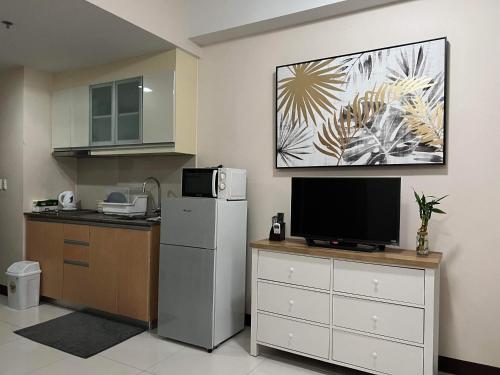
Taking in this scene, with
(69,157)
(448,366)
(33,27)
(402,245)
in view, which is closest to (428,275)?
(402,245)

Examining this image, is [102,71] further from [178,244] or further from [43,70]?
[178,244]

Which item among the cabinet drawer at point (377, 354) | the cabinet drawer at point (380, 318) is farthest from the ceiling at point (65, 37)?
the cabinet drawer at point (377, 354)

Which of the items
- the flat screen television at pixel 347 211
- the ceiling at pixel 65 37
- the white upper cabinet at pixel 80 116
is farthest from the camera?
the white upper cabinet at pixel 80 116

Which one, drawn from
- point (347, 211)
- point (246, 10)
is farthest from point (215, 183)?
point (246, 10)

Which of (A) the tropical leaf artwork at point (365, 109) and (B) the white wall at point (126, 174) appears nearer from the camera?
(A) the tropical leaf artwork at point (365, 109)

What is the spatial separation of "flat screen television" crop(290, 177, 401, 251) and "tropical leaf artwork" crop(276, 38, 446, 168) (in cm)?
27

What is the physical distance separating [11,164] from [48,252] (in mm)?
1079

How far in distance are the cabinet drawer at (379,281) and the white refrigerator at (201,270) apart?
2.94ft

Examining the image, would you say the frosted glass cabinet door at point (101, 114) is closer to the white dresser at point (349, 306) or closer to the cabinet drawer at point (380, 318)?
the white dresser at point (349, 306)

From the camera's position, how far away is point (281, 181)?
3.15 m

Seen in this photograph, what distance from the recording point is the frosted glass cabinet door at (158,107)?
3.33 m

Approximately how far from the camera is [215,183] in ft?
9.51

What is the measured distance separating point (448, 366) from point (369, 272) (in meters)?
0.91

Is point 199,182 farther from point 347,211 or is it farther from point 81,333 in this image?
point 81,333
